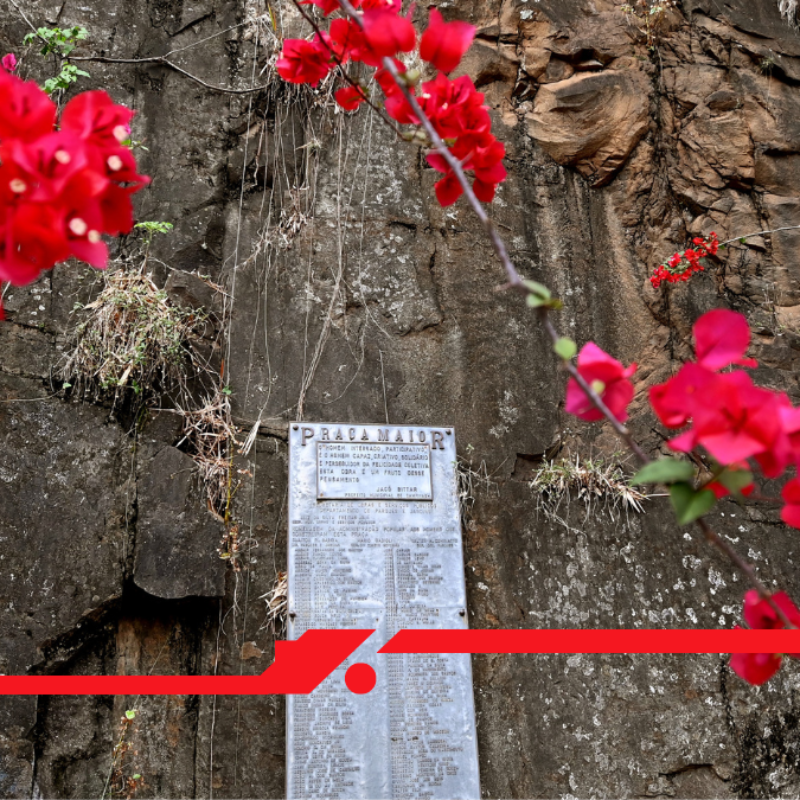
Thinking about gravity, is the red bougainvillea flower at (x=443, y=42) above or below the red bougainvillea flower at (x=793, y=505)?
above

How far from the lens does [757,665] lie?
994 millimetres

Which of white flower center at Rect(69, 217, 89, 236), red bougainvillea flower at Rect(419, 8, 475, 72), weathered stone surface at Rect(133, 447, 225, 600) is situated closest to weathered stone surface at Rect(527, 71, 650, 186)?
weathered stone surface at Rect(133, 447, 225, 600)

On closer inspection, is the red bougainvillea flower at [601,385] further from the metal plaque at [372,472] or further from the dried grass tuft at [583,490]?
the dried grass tuft at [583,490]

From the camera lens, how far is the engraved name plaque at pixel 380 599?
9.13 feet

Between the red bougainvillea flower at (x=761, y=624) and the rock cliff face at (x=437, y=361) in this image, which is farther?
the rock cliff face at (x=437, y=361)

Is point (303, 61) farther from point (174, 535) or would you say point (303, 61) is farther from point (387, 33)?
point (174, 535)

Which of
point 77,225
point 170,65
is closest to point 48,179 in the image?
point 77,225

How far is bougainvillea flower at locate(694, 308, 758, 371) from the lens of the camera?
3.31ft

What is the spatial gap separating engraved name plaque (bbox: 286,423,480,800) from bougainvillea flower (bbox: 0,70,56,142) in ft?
7.06

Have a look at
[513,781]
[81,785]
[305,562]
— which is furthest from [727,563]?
[81,785]

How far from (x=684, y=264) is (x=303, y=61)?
2483mm

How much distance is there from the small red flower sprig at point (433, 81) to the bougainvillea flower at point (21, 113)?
1.68ft

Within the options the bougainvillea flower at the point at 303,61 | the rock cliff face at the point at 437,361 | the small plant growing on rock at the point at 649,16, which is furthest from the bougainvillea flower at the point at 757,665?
the small plant growing on rock at the point at 649,16
